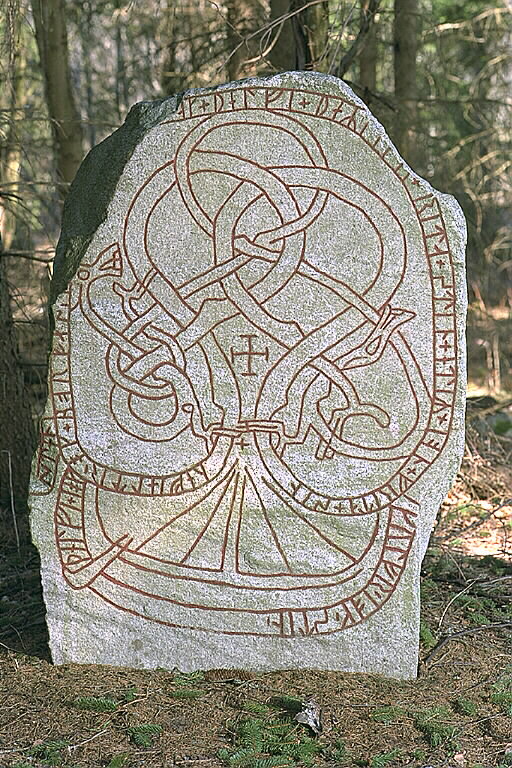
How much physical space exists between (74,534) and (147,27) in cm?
534

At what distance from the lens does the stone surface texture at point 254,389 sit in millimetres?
3035

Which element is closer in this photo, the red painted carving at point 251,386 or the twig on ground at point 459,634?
the red painted carving at point 251,386

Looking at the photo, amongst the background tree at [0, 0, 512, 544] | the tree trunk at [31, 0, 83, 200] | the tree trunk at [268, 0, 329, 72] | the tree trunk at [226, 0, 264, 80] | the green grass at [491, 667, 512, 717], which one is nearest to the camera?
the green grass at [491, 667, 512, 717]

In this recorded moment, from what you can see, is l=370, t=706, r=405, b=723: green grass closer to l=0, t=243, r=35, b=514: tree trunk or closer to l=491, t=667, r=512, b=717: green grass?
l=491, t=667, r=512, b=717: green grass

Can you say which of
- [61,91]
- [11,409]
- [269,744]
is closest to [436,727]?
[269,744]

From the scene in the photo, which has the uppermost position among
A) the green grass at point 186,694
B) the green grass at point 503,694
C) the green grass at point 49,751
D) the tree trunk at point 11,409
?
the tree trunk at point 11,409

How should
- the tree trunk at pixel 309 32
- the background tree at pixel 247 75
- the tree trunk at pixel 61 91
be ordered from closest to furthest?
the tree trunk at pixel 309 32 → the background tree at pixel 247 75 → the tree trunk at pixel 61 91

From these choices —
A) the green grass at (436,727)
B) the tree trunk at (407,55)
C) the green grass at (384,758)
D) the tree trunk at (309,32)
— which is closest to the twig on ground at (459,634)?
the green grass at (436,727)

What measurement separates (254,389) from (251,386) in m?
0.01

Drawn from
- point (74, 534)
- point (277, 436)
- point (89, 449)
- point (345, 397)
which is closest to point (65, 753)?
point (74, 534)

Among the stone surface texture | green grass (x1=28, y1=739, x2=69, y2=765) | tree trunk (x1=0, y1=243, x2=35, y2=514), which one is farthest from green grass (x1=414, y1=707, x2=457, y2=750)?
tree trunk (x1=0, y1=243, x2=35, y2=514)

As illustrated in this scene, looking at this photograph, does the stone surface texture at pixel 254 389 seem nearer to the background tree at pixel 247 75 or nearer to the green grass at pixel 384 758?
the green grass at pixel 384 758

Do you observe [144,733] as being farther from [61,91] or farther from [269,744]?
[61,91]

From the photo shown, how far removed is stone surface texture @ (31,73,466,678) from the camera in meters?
3.04
